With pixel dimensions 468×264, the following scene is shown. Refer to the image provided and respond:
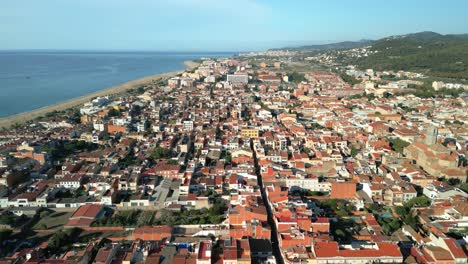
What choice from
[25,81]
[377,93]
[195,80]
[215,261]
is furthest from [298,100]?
[25,81]

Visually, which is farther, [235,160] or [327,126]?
[327,126]

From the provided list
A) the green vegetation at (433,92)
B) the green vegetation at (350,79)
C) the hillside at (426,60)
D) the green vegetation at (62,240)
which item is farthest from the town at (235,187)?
the hillside at (426,60)

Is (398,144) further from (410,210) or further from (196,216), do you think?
(196,216)

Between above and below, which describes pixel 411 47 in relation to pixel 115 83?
above

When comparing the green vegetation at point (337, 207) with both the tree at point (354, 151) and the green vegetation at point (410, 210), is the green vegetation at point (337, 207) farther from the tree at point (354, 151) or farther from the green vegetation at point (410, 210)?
the tree at point (354, 151)

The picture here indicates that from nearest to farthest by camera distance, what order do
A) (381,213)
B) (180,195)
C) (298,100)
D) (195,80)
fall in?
(381,213)
(180,195)
(298,100)
(195,80)

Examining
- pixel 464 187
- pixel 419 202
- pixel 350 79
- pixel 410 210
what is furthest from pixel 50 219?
pixel 350 79

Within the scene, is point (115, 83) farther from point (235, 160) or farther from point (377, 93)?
point (235, 160)
